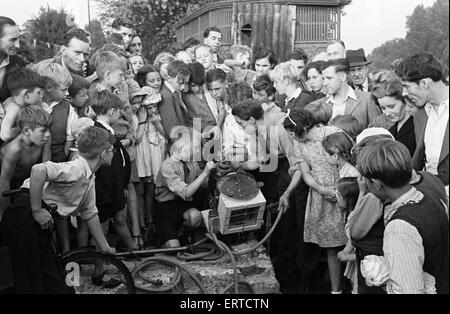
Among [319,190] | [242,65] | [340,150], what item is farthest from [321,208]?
[242,65]

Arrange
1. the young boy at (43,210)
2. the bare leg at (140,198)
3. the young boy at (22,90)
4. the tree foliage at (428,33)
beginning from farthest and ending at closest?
the bare leg at (140,198)
the young boy at (22,90)
the young boy at (43,210)
the tree foliage at (428,33)

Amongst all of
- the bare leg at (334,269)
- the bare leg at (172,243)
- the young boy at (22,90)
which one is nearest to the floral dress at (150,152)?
the bare leg at (172,243)

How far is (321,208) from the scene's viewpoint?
13.5ft

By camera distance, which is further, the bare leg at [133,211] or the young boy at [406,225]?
the bare leg at [133,211]

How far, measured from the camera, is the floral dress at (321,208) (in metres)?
4.04

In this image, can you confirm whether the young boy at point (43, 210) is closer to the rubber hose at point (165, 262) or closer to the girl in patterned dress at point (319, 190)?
the rubber hose at point (165, 262)

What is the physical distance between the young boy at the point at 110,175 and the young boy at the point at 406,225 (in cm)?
220

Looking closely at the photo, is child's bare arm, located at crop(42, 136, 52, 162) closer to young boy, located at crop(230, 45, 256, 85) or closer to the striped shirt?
the striped shirt

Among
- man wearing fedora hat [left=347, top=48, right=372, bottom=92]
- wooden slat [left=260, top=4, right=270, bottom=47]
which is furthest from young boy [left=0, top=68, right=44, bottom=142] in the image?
wooden slat [left=260, top=4, right=270, bottom=47]

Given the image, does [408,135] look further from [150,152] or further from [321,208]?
[150,152]

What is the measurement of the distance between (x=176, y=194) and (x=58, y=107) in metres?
1.18

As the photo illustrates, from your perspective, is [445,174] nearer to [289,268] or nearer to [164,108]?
[289,268]

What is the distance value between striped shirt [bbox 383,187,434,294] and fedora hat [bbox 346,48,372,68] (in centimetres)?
412
